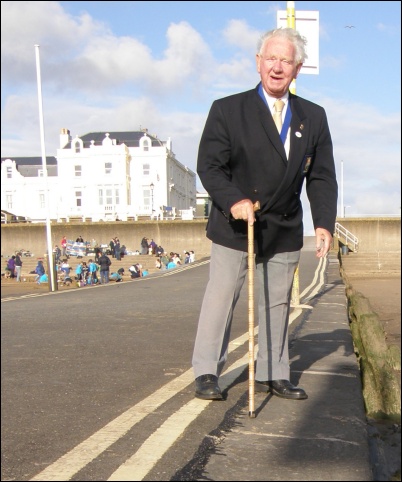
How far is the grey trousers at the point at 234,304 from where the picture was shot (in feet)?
9.94

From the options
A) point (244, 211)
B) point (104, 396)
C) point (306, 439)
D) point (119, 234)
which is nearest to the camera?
point (306, 439)

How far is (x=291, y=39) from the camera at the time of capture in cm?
285

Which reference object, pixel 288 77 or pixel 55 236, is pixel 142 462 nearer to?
pixel 288 77

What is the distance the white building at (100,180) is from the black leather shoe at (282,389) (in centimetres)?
6270

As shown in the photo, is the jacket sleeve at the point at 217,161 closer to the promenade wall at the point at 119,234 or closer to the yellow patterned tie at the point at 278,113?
the yellow patterned tie at the point at 278,113

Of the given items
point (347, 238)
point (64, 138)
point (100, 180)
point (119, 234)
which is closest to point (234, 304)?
point (347, 238)

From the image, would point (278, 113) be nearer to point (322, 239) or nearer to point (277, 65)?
point (277, 65)

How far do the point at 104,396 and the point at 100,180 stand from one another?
6664cm

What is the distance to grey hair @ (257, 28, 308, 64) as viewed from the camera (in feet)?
9.37

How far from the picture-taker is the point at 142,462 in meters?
2.12

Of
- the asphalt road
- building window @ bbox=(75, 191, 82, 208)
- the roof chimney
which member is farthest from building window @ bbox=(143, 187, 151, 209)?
the asphalt road

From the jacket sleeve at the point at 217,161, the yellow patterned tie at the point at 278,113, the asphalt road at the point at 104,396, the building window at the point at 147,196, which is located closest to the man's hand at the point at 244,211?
the jacket sleeve at the point at 217,161

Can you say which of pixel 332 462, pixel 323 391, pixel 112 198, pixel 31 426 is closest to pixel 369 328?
pixel 323 391

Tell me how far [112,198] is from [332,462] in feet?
225
